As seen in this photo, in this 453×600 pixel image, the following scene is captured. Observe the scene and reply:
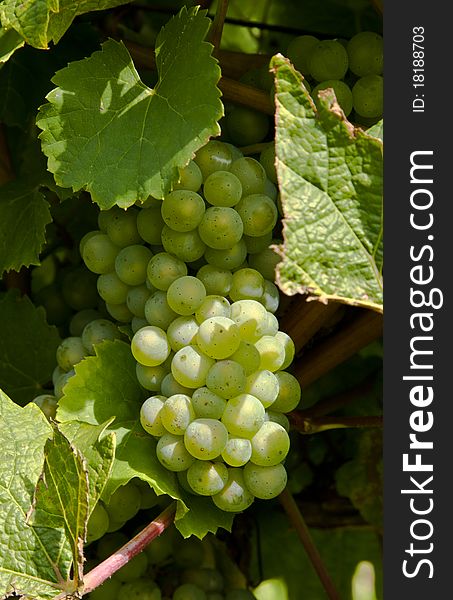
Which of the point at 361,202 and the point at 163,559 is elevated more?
the point at 361,202

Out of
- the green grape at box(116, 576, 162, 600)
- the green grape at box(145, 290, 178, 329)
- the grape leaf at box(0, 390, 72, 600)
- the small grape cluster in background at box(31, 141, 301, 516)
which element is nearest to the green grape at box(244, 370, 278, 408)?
the small grape cluster in background at box(31, 141, 301, 516)

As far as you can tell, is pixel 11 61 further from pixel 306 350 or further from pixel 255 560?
pixel 255 560

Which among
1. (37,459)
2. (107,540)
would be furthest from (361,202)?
(107,540)

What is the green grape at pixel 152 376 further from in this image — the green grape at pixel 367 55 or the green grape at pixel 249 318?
the green grape at pixel 367 55

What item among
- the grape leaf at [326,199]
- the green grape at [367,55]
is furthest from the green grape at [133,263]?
the green grape at [367,55]

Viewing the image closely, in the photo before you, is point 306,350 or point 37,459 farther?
point 306,350

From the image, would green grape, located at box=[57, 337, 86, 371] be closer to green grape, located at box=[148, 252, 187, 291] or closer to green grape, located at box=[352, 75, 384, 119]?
green grape, located at box=[148, 252, 187, 291]

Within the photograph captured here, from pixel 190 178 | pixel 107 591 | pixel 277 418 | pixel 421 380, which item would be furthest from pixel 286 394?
pixel 107 591
